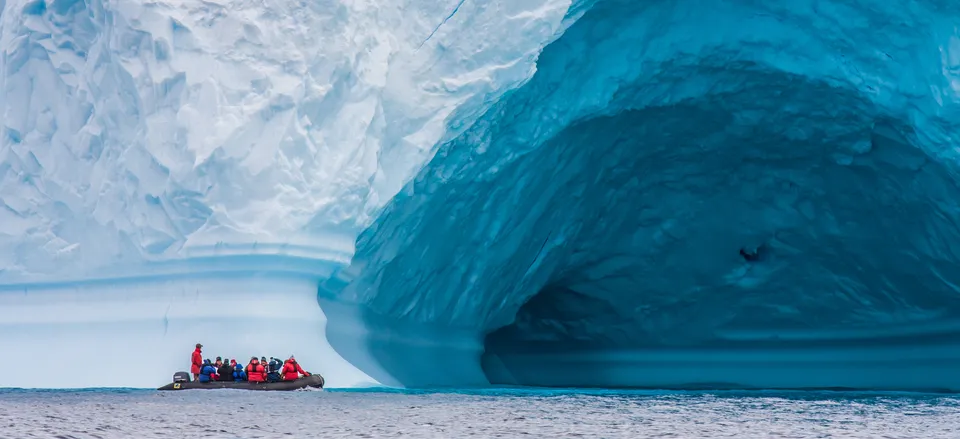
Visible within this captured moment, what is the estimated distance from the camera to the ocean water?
5.57 metres

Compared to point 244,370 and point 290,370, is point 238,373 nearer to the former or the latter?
point 244,370

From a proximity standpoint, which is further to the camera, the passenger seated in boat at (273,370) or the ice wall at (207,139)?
the ice wall at (207,139)

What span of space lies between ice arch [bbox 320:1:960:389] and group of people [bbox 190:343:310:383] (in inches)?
32.6

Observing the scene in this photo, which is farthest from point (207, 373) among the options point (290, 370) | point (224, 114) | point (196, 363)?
point (224, 114)

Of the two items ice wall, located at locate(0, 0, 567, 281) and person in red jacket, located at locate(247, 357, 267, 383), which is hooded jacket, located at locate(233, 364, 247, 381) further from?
ice wall, located at locate(0, 0, 567, 281)

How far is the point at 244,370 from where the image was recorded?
852 centimetres

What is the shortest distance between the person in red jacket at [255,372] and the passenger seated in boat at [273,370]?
0.04 metres

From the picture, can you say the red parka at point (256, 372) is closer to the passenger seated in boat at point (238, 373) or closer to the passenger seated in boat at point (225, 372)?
the passenger seated in boat at point (238, 373)

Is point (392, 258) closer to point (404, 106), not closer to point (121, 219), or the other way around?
point (404, 106)

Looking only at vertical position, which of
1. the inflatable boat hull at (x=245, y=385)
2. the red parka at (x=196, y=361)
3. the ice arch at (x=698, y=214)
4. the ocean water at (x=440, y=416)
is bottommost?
the ocean water at (x=440, y=416)

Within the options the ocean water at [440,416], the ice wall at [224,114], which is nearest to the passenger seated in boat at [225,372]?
the ocean water at [440,416]

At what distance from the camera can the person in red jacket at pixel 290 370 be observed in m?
8.48

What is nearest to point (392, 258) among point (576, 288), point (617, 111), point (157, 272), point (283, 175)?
point (283, 175)

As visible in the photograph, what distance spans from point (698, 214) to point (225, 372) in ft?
20.9
